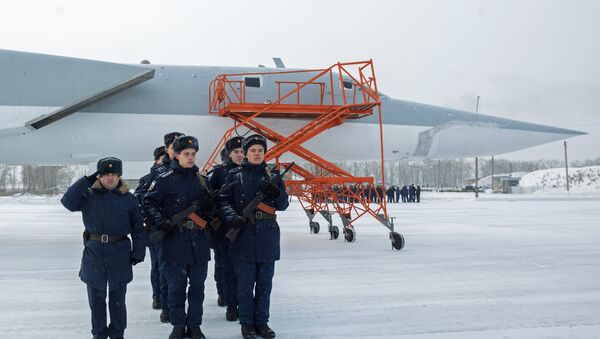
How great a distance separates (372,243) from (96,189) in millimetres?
7246

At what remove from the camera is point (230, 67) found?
10.1m

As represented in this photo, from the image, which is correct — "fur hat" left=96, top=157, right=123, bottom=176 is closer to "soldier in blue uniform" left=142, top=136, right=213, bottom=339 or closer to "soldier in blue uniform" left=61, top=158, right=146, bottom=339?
"soldier in blue uniform" left=61, top=158, right=146, bottom=339

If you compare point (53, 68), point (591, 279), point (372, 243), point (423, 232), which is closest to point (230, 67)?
point (53, 68)

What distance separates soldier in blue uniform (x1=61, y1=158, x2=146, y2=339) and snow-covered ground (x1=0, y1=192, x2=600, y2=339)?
0.54 meters

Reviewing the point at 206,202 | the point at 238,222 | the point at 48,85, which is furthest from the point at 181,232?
the point at 48,85

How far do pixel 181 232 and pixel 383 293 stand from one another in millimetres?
2749

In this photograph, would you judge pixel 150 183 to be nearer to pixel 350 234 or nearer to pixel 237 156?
pixel 237 156

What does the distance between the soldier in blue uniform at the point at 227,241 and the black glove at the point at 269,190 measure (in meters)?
0.70

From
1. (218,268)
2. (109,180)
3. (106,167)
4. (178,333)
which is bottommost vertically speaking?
(178,333)

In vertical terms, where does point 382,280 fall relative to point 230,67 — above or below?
below

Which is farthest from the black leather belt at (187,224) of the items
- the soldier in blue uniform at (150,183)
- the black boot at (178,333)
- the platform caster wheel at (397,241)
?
the platform caster wheel at (397,241)

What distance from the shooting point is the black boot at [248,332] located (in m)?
3.94

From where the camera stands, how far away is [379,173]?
104188mm

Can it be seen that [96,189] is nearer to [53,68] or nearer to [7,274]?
[7,274]
